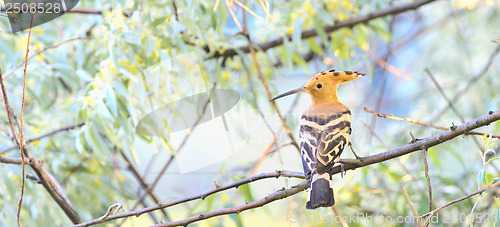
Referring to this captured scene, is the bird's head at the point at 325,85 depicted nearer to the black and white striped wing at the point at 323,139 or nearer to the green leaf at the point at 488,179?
the black and white striped wing at the point at 323,139

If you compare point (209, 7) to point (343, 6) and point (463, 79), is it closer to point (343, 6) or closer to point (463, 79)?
point (343, 6)

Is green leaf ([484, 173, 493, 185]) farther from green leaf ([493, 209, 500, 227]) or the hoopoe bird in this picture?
the hoopoe bird

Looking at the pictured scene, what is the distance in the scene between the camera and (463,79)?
3.97 m

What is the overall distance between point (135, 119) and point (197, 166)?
0.79 meters

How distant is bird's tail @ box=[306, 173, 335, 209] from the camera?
1429mm

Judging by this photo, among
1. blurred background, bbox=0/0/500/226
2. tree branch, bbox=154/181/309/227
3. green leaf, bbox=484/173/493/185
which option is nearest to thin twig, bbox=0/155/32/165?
blurred background, bbox=0/0/500/226

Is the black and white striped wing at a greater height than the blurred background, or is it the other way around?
the blurred background

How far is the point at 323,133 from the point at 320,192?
0.61 feet

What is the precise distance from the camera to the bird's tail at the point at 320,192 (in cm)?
143

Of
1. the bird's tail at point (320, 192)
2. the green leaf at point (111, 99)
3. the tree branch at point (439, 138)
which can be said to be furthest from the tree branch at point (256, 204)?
the green leaf at point (111, 99)

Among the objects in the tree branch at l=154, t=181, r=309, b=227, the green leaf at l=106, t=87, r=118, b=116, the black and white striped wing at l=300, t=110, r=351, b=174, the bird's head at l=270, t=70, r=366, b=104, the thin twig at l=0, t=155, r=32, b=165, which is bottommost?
the tree branch at l=154, t=181, r=309, b=227

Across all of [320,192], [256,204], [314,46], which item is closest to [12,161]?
[256,204]

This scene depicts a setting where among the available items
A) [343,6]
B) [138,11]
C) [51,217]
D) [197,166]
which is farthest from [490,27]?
[51,217]

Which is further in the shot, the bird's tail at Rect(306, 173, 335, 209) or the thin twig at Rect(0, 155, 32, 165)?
the thin twig at Rect(0, 155, 32, 165)
